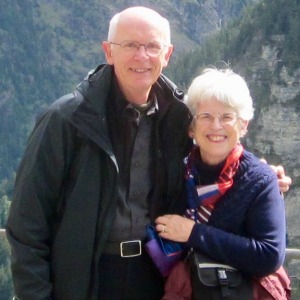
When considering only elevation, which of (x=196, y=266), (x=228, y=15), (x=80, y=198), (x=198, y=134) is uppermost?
(x=198, y=134)

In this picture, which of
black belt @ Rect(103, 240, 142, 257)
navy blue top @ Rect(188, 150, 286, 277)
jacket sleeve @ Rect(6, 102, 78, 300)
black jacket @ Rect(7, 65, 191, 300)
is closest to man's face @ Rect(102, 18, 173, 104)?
black jacket @ Rect(7, 65, 191, 300)

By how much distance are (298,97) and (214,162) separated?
62746 mm

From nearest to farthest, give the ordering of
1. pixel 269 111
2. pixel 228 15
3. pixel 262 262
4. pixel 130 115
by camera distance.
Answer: pixel 262 262 → pixel 130 115 → pixel 269 111 → pixel 228 15

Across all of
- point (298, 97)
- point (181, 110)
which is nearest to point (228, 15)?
point (298, 97)

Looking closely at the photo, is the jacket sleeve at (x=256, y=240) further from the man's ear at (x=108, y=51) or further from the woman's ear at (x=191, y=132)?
the man's ear at (x=108, y=51)

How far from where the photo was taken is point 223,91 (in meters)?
4.00

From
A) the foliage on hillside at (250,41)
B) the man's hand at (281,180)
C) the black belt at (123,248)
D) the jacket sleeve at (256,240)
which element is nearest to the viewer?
the jacket sleeve at (256,240)

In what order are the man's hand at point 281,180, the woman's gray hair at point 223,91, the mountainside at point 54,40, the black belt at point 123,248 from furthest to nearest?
the mountainside at point 54,40
the man's hand at point 281,180
the black belt at point 123,248
the woman's gray hair at point 223,91

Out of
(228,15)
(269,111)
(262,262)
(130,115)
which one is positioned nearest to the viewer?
(262,262)

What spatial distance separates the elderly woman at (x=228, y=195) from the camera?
12.8 feet

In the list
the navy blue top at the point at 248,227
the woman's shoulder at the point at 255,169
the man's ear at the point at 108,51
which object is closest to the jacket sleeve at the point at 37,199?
the man's ear at the point at 108,51

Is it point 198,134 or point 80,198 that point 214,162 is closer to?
point 198,134

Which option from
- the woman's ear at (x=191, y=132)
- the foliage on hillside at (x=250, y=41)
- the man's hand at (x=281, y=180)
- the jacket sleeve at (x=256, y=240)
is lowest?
the foliage on hillside at (x=250, y=41)

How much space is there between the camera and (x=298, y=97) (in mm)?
65750
